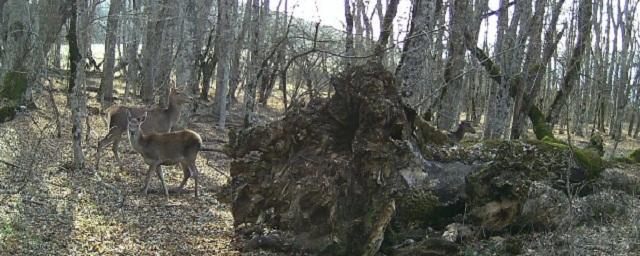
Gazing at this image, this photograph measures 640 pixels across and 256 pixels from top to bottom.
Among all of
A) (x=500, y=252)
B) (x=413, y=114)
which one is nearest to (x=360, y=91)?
(x=413, y=114)

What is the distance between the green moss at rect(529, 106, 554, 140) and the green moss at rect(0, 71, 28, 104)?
40.5 feet

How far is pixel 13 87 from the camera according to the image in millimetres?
16203

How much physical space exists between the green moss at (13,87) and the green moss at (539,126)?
1234cm

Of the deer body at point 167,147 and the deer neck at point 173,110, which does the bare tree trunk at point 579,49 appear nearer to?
the deer body at point 167,147

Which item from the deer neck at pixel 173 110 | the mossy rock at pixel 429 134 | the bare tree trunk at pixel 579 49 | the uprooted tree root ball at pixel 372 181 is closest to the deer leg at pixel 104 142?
the deer neck at pixel 173 110

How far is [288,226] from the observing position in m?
7.52

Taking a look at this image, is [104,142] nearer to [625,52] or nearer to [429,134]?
[429,134]

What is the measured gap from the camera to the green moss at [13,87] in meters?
16.2

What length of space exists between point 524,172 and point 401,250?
Answer: 1.81 meters

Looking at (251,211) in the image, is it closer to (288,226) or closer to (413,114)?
(288,226)

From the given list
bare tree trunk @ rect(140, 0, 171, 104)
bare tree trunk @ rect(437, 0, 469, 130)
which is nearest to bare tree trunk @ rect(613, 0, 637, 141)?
bare tree trunk @ rect(437, 0, 469, 130)

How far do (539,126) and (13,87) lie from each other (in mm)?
12711

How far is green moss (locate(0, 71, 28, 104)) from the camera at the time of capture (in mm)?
16156

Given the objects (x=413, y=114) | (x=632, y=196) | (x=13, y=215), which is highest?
(x=413, y=114)
